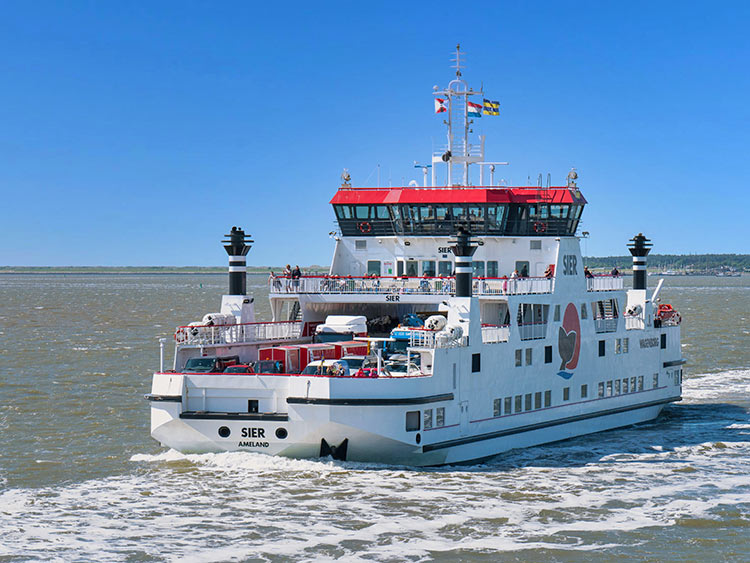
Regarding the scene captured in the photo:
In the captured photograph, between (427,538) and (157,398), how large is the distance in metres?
8.39

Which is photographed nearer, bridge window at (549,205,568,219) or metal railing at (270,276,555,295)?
metal railing at (270,276,555,295)

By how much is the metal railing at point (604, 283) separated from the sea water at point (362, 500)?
481cm

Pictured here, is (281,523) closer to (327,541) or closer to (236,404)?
(327,541)

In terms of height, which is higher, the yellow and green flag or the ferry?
the yellow and green flag

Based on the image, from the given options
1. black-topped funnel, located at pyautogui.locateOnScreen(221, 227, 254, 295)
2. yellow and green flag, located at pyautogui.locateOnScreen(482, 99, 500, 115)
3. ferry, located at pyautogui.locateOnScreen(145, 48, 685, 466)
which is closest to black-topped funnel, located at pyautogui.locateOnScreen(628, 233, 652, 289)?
ferry, located at pyautogui.locateOnScreen(145, 48, 685, 466)

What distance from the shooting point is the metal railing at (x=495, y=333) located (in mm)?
27906

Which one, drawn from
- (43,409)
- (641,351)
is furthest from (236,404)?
(641,351)

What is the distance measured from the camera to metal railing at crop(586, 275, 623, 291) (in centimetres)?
3306

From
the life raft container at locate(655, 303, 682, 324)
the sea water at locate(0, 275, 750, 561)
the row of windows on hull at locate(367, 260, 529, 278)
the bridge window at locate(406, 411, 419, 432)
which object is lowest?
the sea water at locate(0, 275, 750, 561)

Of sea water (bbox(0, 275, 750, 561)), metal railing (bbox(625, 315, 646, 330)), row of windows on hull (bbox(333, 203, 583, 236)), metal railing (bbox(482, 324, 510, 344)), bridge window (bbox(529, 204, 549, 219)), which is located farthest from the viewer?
metal railing (bbox(625, 315, 646, 330))

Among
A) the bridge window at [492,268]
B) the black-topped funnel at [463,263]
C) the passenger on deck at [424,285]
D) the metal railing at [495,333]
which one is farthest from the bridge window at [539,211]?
the black-topped funnel at [463,263]

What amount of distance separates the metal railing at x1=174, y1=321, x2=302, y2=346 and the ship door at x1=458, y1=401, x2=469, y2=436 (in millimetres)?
6965

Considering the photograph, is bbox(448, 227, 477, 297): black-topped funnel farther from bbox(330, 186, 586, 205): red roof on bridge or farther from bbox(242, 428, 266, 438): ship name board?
bbox(242, 428, 266, 438): ship name board

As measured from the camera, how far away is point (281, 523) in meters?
21.3
